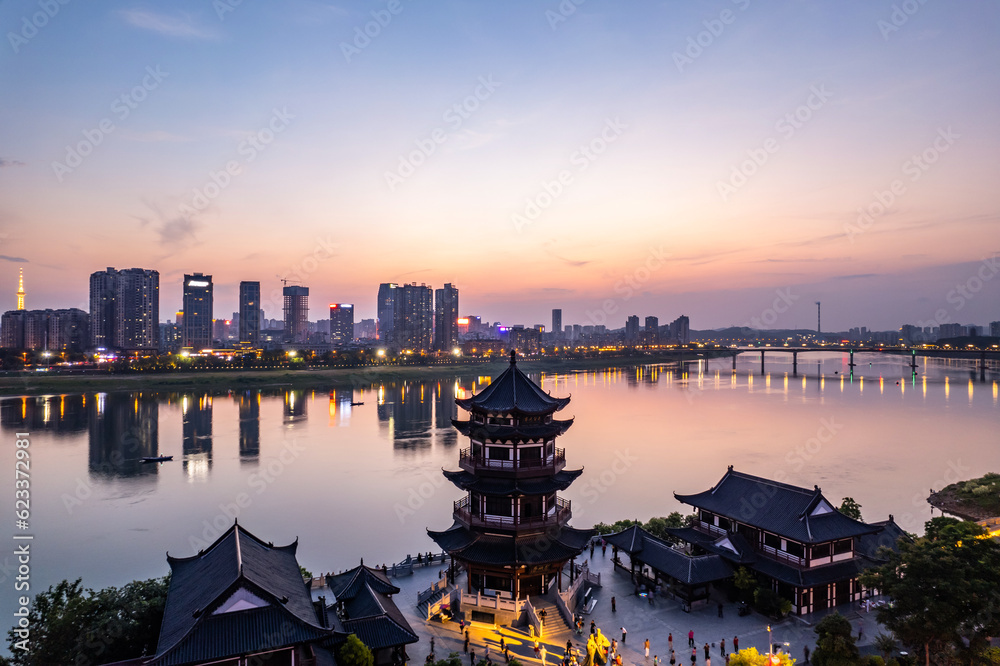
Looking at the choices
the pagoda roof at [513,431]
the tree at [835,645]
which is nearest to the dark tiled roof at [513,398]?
the pagoda roof at [513,431]

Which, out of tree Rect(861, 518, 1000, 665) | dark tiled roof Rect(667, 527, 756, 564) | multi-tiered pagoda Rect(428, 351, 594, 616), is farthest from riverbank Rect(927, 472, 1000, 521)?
multi-tiered pagoda Rect(428, 351, 594, 616)

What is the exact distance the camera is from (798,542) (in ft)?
84.1

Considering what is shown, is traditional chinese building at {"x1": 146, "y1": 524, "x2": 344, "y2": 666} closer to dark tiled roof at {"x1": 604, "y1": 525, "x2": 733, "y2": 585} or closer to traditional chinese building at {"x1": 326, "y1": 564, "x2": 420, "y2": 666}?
traditional chinese building at {"x1": 326, "y1": 564, "x2": 420, "y2": 666}

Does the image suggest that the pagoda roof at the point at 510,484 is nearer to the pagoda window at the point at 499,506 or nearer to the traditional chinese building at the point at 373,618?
the pagoda window at the point at 499,506

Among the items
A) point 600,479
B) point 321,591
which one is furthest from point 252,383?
point 321,591

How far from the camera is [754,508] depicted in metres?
28.6

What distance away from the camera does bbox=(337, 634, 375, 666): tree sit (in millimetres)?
19156

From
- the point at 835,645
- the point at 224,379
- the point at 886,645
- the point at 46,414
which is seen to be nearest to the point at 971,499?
the point at 886,645

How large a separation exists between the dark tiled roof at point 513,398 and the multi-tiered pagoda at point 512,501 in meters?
0.05

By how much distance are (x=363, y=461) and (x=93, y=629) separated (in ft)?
139

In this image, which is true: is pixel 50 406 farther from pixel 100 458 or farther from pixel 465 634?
pixel 465 634

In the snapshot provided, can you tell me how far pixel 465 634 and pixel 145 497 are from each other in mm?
38787

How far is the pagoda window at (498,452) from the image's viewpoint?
26.1 m

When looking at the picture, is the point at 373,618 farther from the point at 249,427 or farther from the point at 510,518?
the point at 249,427
